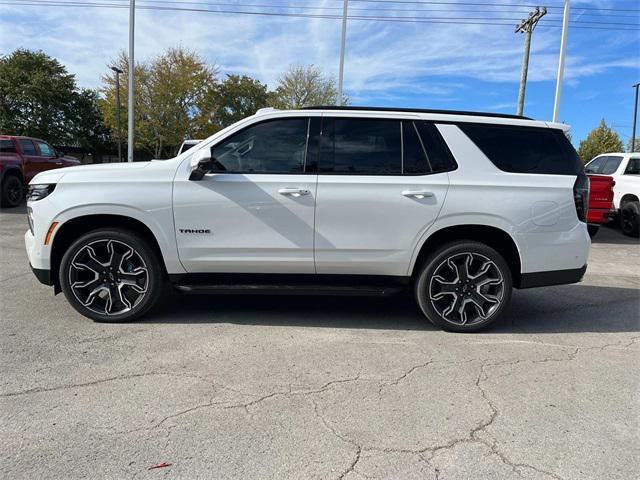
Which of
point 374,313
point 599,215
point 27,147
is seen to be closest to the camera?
point 374,313

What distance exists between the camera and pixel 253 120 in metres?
4.12

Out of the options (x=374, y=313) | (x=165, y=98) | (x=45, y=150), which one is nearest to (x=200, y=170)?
(x=374, y=313)

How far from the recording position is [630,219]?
1095 cm

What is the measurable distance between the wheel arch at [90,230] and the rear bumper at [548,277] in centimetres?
324

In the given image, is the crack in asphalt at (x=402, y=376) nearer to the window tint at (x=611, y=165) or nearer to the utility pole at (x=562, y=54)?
the window tint at (x=611, y=165)

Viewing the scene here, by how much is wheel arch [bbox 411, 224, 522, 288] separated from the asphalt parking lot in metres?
0.62

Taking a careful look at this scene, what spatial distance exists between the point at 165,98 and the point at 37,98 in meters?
14.4

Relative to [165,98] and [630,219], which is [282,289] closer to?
[630,219]

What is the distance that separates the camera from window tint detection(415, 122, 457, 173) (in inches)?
163

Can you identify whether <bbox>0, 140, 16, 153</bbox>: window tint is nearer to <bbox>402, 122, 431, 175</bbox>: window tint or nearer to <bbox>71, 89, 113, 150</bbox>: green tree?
<bbox>402, 122, 431, 175</bbox>: window tint

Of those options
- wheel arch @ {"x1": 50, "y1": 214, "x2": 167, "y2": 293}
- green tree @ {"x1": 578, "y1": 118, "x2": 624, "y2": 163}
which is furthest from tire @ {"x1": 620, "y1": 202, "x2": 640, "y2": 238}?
green tree @ {"x1": 578, "y1": 118, "x2": 624, "y2": 163}

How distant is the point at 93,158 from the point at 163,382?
5208 cm

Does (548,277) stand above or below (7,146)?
below

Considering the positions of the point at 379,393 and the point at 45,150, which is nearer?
the point at 379,393
